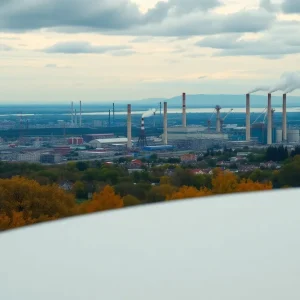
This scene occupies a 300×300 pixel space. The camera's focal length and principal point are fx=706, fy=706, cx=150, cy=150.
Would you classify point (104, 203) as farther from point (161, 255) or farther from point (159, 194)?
point (161, 255)

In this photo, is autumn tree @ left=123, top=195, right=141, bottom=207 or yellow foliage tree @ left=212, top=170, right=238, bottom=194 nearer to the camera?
autumn tree @ left=123, top=195, right=141, bottom=207

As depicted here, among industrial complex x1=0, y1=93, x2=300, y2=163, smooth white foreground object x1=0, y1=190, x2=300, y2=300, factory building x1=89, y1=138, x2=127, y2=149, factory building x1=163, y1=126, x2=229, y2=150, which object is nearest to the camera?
smooth white foreground object x1=0, y1=190, x2=300, y2=300

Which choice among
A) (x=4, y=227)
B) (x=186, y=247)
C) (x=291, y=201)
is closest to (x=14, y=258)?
(x=186, y=247)

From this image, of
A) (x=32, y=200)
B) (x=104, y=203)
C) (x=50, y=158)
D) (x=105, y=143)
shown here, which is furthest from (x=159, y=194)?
(x=105, y=143)

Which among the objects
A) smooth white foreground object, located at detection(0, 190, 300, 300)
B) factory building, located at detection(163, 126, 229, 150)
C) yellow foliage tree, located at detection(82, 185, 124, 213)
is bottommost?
yellow foliage tree, located at detection(82, 185, 124, 213)

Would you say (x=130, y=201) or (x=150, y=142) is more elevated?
(x=150, y=142)

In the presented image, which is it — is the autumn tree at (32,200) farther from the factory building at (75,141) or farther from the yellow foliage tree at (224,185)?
the factory building at (75,141)

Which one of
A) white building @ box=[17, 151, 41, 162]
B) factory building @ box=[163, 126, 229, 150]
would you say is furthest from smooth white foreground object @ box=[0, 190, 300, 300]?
factory building @ box=[163, 126, 229, 150]

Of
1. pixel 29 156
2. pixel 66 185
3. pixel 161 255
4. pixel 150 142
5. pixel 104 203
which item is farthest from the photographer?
pixel 150 142

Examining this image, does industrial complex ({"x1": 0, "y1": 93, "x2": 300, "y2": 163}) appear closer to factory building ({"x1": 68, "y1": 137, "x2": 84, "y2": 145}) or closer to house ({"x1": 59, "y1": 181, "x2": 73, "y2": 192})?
factory building ({"x1": 68, "y1": 137, "x2": 84, "y2": 145})
